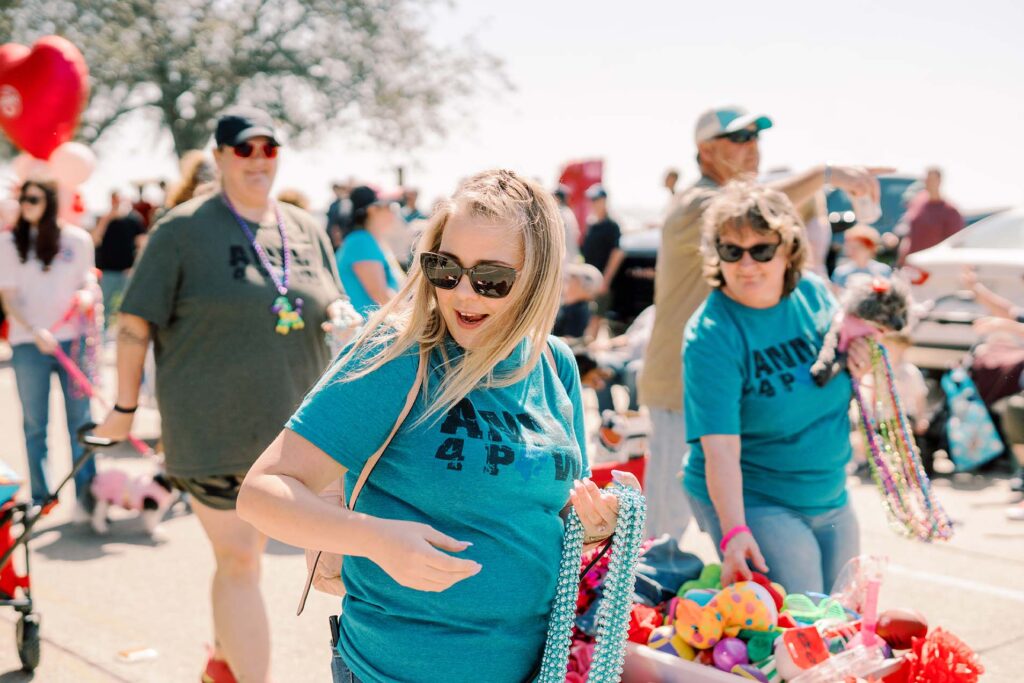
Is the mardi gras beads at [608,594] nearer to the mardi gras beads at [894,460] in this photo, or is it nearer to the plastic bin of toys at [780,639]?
the plastic bin of toys at [780,639]

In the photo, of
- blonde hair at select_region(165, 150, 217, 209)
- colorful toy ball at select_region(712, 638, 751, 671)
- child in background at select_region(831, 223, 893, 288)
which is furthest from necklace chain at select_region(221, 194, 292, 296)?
child in background at select_region(831, 223, 893, 288)

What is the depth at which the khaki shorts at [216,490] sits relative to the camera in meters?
3.36

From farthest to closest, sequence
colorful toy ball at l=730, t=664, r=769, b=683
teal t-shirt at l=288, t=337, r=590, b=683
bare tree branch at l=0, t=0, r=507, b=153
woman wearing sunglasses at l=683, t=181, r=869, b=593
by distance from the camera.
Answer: bare tree branch at l=0, t=0, r=507, b=153 < woman wearing sunglasses at l=683, t=181, r=869, b=593 < colorful toy ball at l=730, t=664, r=769, b=683 < teal t-shirt at l=288, t=337, r=590, b=683

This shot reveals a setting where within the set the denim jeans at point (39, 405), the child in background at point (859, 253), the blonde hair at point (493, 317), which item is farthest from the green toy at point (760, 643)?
the child in background at point (859, 253)

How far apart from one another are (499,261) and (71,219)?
7462mm

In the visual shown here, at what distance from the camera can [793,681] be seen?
8.07 feet

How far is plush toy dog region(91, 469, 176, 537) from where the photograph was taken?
18.8 ft

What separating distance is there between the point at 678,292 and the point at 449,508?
2.34m

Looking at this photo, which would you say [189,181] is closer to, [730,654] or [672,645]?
[672,645]

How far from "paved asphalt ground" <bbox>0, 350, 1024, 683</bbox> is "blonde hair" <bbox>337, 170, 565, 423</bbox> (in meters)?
2.42

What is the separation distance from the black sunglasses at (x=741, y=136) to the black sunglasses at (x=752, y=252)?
0.95m

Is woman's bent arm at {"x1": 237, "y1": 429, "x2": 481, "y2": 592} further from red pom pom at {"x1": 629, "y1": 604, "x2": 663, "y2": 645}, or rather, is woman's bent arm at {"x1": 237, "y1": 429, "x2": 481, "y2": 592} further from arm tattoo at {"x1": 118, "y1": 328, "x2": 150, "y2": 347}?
arm tattoo at {"x1": 118, "y1": 328, "x2": 150, "y2": 347}

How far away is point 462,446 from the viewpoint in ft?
6.34

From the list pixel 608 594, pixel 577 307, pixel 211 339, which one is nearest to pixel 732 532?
pixel 608 594
